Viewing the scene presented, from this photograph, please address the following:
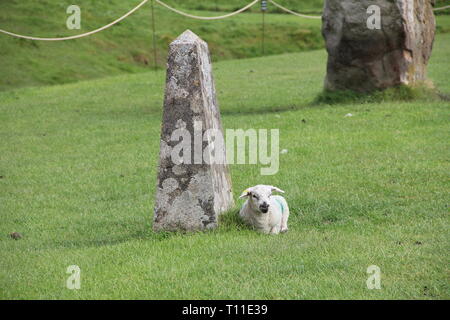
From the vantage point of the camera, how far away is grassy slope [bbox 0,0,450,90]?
25.1 m

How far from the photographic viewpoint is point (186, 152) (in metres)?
8.13

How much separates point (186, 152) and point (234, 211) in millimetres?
937

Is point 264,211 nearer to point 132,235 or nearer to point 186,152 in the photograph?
point 186,152

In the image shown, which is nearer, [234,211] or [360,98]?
[234,211]

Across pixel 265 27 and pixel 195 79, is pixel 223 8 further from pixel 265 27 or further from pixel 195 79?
pixel 195 79

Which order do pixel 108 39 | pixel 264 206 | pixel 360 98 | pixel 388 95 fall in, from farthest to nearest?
pixel 108 39
pixel 360 98
pixel 388 95
pixel 264 206

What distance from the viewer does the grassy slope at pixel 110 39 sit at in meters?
25.1

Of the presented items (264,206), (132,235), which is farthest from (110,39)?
(264,206)

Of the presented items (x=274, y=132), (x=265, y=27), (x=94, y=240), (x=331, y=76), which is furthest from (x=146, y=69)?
(x=94, y=240)

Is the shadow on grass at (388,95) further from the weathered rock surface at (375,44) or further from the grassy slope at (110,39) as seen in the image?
the grassy slope at (110,39)

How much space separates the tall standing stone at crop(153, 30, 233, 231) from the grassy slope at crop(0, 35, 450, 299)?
247 millimetres

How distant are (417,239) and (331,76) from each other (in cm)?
926

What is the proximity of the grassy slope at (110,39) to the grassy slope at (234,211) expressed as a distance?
663cm

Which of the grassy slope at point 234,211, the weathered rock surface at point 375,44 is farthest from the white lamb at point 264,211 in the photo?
the weathered rock surface at point 375,44
